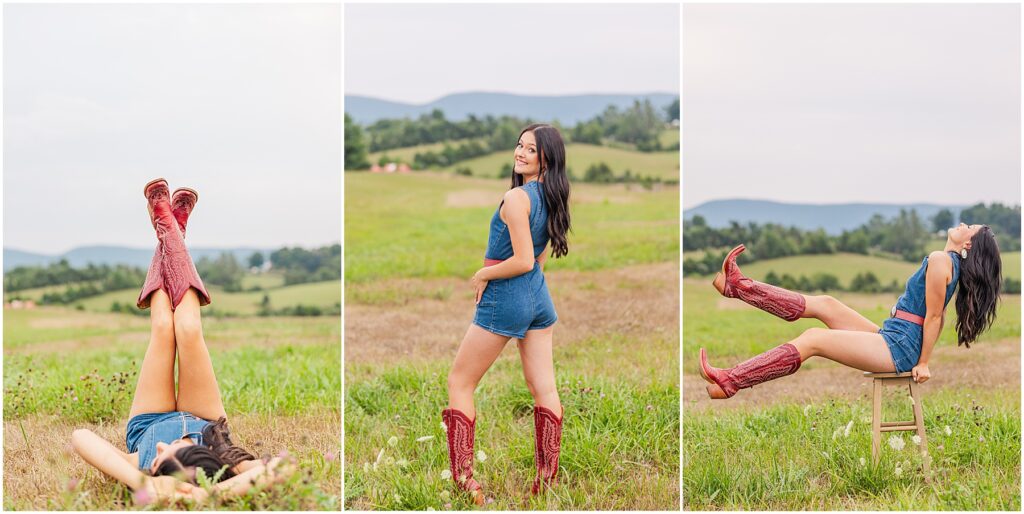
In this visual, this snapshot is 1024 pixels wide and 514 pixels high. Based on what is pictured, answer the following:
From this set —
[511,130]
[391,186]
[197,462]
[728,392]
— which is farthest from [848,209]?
[197,462]

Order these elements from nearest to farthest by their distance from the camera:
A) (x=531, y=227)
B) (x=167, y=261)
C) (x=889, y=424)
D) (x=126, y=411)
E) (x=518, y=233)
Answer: (x=518, y=233) → (x=531, y=227) → (x=167, y=261) → (x=889, y=424) → (x=126, y=411)

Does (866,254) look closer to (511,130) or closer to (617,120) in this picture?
(617,120)

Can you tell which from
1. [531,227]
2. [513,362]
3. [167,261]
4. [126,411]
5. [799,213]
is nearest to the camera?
[531,227]

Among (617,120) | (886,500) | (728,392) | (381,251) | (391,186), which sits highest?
(617,120)

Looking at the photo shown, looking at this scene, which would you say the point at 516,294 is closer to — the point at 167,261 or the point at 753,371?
the point at 753,371

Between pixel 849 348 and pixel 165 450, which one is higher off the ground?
pixel 849 348

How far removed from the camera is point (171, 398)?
4.66 metres

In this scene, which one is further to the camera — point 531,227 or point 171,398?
point 171,398

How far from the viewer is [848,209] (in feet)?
39.1

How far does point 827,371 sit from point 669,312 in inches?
56.3

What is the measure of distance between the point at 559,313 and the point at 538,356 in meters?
4.09

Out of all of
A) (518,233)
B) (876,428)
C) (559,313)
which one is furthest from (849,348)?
(559,313)

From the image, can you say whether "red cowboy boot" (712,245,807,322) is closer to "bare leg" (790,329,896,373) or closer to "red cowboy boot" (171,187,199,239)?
"bare leg" (790,329,896,373)

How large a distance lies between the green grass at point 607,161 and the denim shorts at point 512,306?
32.7 ft
